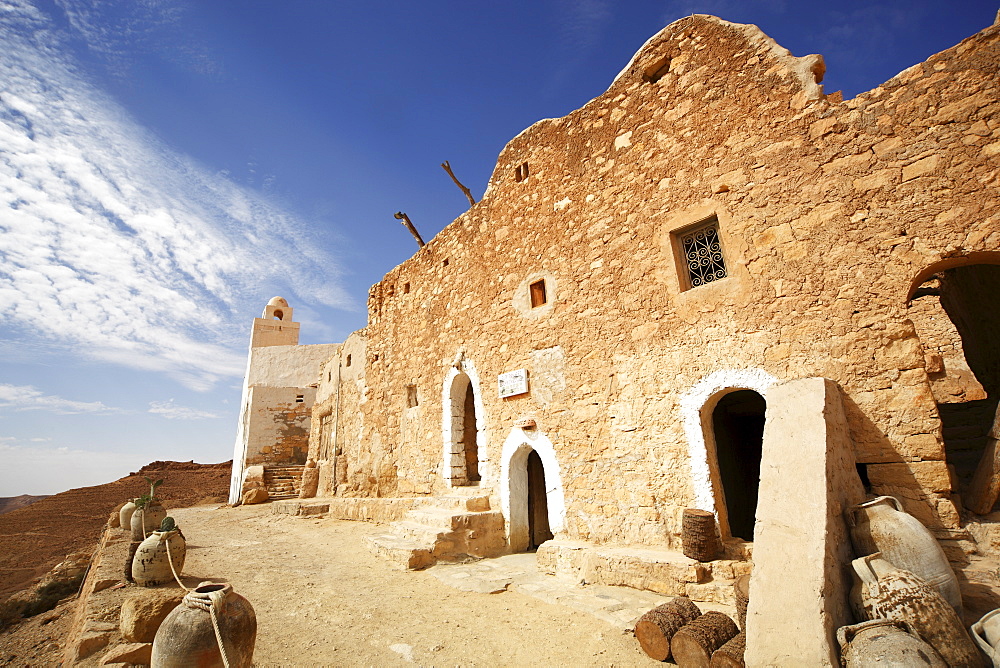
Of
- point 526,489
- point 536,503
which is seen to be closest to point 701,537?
point 526,489

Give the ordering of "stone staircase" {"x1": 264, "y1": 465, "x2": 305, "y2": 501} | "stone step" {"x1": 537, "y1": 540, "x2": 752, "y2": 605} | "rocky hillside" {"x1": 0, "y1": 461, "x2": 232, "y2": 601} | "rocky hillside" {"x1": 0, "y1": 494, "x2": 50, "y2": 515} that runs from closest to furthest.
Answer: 1. "stone step" {"x1": 537, "y1": 540, "x2": 752, "y2": 605}
2. "rocky hillside" {"x1": 0, "y1": 461, "x2": 232, "y2": 601}
3. "stone staircase" {"x1": 264, "y1": 465, "x2": 305, "y2": 501}
4. "rocky hillside" {"x1": 0, "y1": 494, "x2": 50, "y2": 515}

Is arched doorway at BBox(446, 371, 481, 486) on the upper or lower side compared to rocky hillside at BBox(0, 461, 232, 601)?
upper

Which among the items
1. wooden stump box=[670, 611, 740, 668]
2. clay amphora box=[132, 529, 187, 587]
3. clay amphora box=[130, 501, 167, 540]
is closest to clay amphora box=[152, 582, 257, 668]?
wooden stump box=[670, 611, 740, 668]

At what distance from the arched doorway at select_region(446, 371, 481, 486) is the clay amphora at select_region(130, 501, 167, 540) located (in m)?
4.79

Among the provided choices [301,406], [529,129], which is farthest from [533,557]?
[301,406]

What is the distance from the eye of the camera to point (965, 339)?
21.0 feet

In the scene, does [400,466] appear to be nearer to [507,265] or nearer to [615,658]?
[507,265]

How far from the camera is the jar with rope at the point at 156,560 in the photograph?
5.14 m

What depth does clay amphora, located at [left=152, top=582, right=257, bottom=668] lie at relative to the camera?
2.60 metres

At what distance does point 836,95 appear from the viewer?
15.4ft

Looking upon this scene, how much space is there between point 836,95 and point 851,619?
15.5 feet

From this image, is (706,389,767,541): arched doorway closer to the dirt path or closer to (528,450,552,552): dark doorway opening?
(528,450,552,552): dark doorway opening

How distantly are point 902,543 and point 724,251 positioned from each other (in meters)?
3.18

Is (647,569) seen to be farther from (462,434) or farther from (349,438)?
(349,438)
